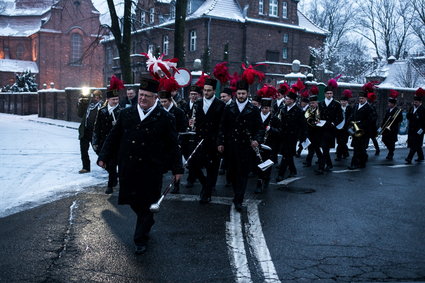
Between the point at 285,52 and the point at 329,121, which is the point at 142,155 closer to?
the point at 329,121

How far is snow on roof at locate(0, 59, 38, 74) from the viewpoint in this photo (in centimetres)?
5678

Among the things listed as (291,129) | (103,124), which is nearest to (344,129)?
(291,129)

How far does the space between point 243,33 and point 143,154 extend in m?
34.3

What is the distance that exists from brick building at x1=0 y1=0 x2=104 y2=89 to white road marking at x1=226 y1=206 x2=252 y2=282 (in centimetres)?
5167

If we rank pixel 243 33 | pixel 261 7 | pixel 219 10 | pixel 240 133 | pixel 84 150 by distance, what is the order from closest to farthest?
pixel 240 133, pixel 84 150, pixel 219 10, pixel 243 33, pixel 261 7

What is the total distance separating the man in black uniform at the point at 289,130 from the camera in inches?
376

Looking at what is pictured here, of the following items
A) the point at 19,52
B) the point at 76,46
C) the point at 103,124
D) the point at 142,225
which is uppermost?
the point at 76,46

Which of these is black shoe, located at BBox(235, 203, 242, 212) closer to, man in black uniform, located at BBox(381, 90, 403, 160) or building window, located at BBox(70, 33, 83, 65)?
man in black uniform, located at BBox(381, 90, 403, 160)

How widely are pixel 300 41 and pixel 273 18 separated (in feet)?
12.7

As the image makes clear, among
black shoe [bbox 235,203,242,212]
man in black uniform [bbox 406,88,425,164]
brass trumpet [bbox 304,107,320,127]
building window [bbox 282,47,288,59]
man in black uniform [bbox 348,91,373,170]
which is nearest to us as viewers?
black shoe [bbox 235,203,242,212]

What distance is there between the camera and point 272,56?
39875 mm

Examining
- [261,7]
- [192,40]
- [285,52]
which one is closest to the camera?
[192,40]

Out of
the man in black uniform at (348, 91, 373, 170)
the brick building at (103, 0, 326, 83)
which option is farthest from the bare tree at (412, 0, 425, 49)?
the man in black uniform at (348, 91, 373, 170)

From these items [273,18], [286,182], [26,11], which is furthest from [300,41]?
[26,11]
